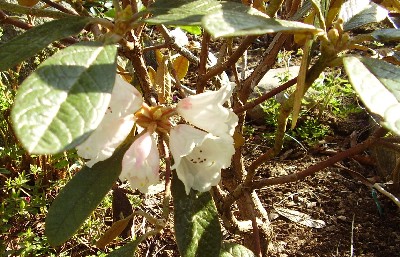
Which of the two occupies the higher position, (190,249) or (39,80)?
(39,80)

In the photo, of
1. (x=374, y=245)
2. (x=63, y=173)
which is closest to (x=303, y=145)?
(x=374, y=245)

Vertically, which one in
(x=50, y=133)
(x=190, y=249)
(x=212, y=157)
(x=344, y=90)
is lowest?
(x=344, y=90)

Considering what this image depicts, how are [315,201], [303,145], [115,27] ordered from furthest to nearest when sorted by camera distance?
[303,145] < [315,201] < [115,27]

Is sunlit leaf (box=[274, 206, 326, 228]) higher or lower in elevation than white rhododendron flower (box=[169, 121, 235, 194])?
lower

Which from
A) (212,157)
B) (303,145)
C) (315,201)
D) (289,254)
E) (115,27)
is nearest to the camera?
(115,27)

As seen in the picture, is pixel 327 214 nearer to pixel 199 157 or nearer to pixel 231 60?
pixel 231 60

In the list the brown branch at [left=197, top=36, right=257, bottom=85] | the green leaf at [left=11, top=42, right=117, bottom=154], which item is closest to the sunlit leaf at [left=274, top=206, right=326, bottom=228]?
the brown branch at [left=197, top=36, right=257, bottom=85]

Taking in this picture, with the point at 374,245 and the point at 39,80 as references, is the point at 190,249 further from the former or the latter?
the point at 374,245

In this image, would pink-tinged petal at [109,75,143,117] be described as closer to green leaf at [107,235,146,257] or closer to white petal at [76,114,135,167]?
white petal at [76,114,135,167]
